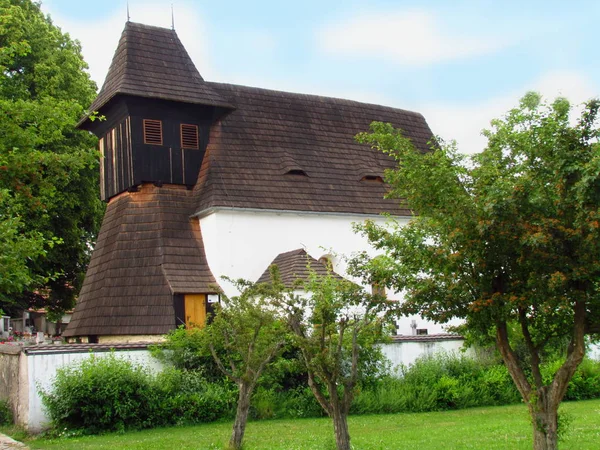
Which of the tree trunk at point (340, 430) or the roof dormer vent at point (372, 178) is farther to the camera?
the roof dormer vent at point (372, 178)

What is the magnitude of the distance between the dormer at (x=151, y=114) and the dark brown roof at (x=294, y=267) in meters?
4.46

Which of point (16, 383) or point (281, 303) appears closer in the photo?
point (281, 303)

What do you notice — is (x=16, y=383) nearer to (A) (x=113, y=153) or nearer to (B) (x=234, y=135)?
(A) (x=113, y=153)

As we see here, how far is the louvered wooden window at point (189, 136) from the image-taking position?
98.4 feet

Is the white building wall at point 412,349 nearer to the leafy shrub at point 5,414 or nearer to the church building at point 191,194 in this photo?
the church building at point 191,194

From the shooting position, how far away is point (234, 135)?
31.2 meters

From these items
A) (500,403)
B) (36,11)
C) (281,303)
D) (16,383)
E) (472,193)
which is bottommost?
(500,403)

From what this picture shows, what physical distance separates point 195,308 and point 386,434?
12.0 meters

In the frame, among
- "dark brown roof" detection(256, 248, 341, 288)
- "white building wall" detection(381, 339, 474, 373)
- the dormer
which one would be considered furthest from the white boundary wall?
the dormer

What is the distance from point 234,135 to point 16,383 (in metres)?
14.3

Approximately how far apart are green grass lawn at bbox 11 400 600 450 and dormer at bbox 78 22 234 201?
12869mm

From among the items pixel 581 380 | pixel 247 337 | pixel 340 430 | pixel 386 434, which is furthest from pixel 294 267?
pixel 340 430

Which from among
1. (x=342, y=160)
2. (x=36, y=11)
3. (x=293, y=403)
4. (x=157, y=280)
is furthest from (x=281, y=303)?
(x=36, y=11)

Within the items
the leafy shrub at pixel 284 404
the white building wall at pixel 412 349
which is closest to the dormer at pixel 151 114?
the white building wall at pixel 412 349
